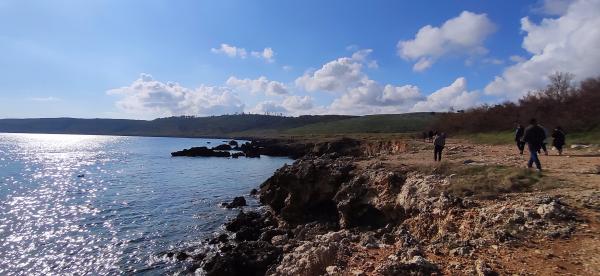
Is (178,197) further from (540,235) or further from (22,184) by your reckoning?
(540,235)

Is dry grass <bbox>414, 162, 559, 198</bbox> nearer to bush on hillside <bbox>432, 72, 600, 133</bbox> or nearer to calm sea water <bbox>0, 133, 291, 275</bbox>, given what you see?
calm sea water <bbox>0, 133, 291, 275</bbox>

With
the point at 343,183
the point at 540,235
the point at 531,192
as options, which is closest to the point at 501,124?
the point at 343,183

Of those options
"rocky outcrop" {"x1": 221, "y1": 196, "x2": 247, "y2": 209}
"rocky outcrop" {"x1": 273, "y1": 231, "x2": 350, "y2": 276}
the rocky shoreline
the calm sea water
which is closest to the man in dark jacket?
the rocky shoreline

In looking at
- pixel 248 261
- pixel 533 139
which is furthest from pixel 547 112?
pixel 248 261

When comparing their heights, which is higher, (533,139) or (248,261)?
(533,139)

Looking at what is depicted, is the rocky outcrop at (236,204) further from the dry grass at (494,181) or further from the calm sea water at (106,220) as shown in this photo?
the dry grass at (494,181)

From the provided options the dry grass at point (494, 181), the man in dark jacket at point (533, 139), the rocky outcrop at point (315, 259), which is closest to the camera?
the rocky outcrop at point (315, 259)

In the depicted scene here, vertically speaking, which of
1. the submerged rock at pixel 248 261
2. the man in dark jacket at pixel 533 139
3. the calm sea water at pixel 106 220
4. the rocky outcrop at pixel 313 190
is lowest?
the calm sea water at pixel 106 220

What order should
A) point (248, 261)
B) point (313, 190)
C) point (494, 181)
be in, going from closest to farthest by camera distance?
point (494, 181) → point (248, 261) → point (313, 190)

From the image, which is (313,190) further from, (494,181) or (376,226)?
(494,181)

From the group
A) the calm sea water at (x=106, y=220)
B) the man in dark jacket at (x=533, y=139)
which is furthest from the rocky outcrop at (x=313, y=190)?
the man in dark jacket at (x=533, y=139)

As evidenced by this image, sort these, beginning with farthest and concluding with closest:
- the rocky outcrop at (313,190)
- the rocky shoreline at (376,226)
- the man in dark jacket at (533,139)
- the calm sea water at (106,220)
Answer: the rocky outcrop at (313,190) → the calm sea water at (106,220) → the man in dark jacket at (533,139) → the rocky shoreline at (376,226)

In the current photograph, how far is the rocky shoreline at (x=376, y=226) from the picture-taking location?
10.5 m

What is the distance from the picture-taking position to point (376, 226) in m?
19.5
